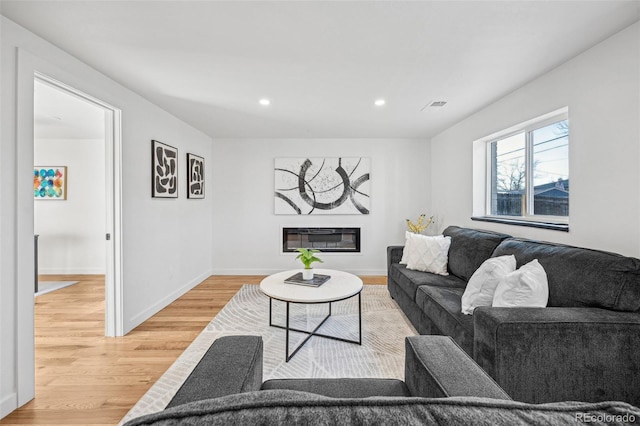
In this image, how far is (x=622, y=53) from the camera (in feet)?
6.15

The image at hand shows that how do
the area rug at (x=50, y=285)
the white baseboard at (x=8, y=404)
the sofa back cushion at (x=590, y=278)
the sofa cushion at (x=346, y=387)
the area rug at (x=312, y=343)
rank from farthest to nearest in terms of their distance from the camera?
1. the area rug at (x=50, y=285)
2. the area rug at (x=312, y=343)
3. the white baseboard at (x=8, y=404)
4. the sofa back cushion at (x=590, y=278)
5. the sofa cushion at (x=346, y=387)

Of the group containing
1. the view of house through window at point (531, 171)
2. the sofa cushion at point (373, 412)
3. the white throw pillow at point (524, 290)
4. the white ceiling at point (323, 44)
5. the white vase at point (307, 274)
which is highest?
the white ceiling at point (323, 44)

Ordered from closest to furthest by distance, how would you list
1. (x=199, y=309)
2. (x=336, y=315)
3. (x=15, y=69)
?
1. (x=15, y=69)
2. (x=336, y=315)
3. (x=199, y=309)

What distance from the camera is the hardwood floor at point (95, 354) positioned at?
6.00 ft

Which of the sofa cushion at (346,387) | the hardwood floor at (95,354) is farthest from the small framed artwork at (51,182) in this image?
the sofa cushion at (346,387)

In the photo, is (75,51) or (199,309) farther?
(199,309)

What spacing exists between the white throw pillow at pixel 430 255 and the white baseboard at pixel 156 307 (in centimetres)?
293

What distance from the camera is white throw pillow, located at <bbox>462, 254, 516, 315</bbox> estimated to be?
2.05 meters

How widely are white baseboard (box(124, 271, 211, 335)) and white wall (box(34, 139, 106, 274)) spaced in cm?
205

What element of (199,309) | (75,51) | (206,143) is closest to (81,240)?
(206,143)

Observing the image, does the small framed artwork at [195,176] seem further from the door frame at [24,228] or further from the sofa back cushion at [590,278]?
the sofa back cushion at [590,278]

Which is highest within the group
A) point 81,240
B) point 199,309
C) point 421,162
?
point 421,162

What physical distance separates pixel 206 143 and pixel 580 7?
15.2 feet

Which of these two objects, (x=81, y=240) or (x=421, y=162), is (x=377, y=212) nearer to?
(x=421, y=162)
